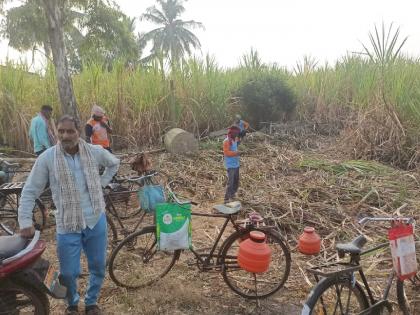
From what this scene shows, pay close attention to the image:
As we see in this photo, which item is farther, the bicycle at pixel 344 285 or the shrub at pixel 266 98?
the shrub at pixel 266 98

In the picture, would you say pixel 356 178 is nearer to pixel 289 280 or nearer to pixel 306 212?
pixel 306 212

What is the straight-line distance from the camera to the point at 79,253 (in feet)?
9.42

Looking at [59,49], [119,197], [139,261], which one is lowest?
[139,261]

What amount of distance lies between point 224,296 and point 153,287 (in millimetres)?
693

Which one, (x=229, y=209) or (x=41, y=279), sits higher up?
(x=229, y=209)

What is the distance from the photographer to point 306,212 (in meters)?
5.18

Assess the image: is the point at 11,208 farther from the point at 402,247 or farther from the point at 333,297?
the point at 402,247

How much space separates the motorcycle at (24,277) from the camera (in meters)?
2.54

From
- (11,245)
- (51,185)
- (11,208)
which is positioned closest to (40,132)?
(11,208)

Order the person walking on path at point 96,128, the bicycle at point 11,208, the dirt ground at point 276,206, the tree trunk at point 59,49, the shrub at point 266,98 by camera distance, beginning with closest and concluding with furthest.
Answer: the dirt ground at point 276,206
the bicycle at point 11,208
the person walking on path at point 96,128
the tree trunk at point 59,49
the shrub at point 266,98

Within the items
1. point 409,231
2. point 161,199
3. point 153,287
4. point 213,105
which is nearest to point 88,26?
point 213,105

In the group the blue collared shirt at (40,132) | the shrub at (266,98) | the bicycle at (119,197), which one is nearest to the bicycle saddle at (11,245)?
the bicycle at (119,197)

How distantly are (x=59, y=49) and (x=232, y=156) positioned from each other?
453 centimetres

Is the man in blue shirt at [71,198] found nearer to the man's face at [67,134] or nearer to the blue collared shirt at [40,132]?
the man's face at [67,134]
